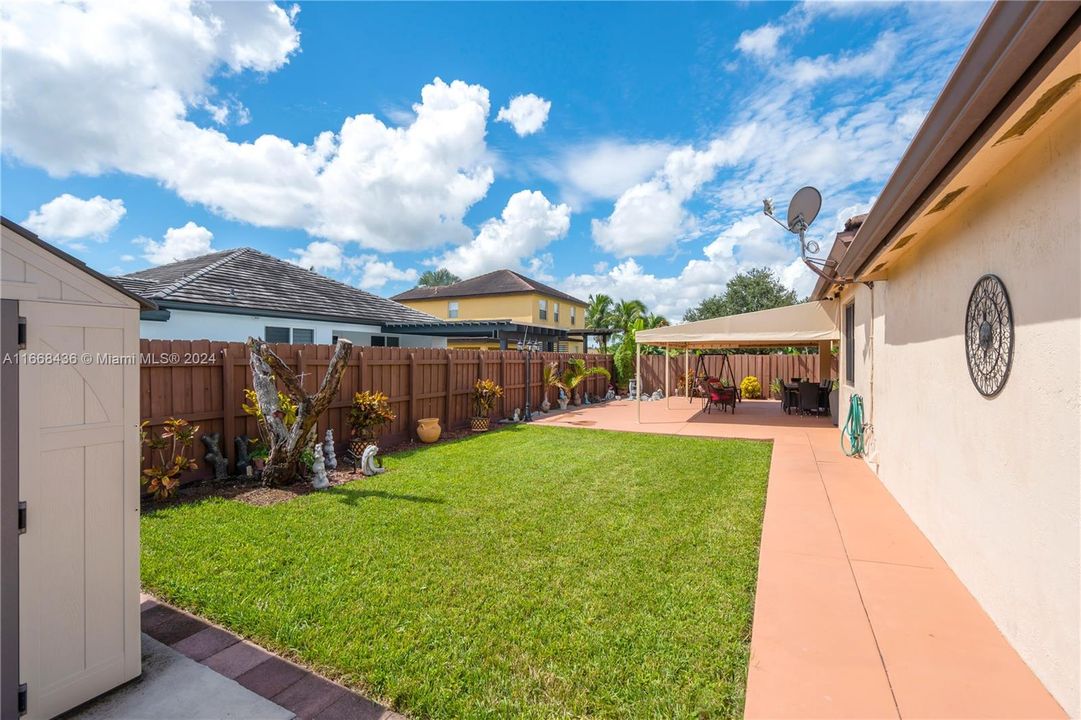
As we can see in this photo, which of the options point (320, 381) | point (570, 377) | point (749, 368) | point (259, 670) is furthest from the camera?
point (749, 368)

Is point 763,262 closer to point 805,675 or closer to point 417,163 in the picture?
point 417,163

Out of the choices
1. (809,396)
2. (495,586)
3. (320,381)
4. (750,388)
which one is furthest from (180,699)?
(750,388)

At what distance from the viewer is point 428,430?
9.45m

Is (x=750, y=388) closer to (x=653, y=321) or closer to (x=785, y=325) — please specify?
(x=653, y=321)

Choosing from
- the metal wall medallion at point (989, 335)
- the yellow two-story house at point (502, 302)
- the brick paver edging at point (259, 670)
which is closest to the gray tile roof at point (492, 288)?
the yellow two-story house at point (502, 302)

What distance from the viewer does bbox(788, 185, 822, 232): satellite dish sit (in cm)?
631

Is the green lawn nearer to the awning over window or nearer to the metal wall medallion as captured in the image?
the metal wall medallion

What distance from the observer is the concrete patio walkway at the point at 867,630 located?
217 cm

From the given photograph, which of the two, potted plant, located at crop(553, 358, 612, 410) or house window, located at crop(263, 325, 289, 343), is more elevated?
house window, located at crop(263, 325, 289, 343)

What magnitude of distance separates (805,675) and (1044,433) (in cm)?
168

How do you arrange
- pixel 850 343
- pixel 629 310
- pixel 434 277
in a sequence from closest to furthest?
pixel 850 343 < pixel 629 310 < pixel 434 277

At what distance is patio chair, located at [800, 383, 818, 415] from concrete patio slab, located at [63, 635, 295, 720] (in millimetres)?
13716

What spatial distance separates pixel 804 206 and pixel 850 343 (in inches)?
148

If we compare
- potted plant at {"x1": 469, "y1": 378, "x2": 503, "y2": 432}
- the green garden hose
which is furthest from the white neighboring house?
the green garden hose
